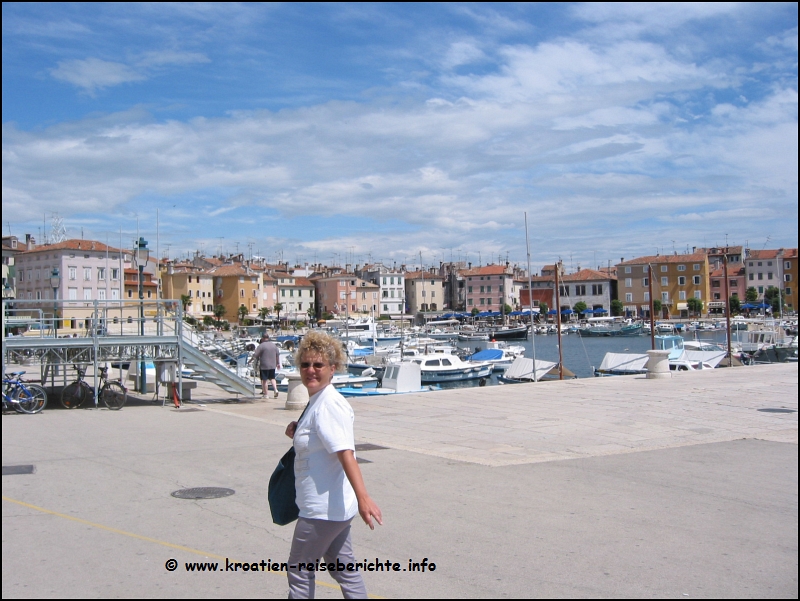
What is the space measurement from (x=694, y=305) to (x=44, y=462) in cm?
12938

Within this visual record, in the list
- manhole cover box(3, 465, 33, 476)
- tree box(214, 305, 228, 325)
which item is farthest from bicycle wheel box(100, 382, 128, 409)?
tree box(214, 305, 228, 325)

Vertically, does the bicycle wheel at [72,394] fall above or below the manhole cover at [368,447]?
above

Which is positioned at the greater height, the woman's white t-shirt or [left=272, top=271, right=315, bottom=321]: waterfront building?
[left=272, top=271, right=315, bottom=321]: waterfront building

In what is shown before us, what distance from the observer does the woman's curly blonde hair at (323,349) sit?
4.99m

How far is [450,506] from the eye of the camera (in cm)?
818

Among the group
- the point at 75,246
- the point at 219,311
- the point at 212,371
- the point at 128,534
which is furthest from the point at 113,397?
the point at 219,311

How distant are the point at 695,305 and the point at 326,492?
13312cm

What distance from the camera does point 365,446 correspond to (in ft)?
40.8

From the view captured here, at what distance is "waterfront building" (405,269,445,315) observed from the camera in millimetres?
158250

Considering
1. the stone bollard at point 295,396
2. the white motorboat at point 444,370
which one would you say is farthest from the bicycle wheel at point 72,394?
the white motorboat at point 444,370

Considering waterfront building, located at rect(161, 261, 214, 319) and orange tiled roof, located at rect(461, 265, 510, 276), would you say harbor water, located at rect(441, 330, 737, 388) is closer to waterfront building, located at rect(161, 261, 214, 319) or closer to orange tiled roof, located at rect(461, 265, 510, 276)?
orange tiled roof, located at rect(461, 265, 510, 276)

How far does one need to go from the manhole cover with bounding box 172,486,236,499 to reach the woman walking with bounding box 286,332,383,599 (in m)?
4.09

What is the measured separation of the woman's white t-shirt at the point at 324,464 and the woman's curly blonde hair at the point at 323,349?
1.16 ft

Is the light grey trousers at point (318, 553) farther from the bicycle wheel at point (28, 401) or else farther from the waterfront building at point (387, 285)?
the waterfront building at point (387, 285)
